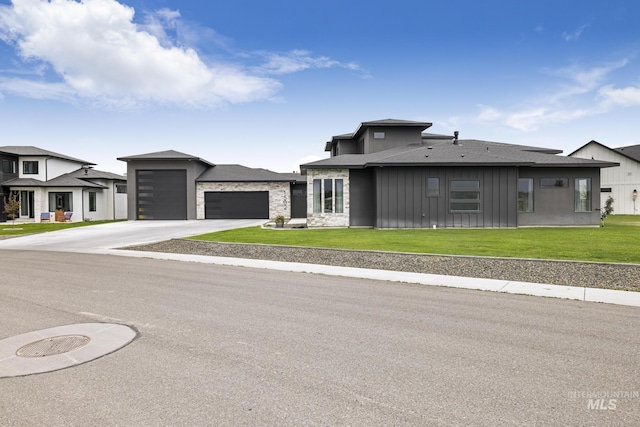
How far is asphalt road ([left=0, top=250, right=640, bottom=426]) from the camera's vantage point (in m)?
3.02

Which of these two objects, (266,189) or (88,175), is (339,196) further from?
(88,175)

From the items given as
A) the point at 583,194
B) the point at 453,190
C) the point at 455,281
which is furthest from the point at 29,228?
the point at 583,194

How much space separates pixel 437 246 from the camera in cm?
1293

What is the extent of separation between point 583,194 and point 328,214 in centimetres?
1466

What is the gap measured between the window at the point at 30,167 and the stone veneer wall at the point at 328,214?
3015 centimetres

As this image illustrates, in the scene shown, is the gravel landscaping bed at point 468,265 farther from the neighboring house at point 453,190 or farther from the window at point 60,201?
the window at point 60,201

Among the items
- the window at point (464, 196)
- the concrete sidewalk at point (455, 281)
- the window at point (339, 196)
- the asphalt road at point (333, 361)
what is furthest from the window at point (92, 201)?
the window at point (464, 196)

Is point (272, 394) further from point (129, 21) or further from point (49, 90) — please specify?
point (49, 90)

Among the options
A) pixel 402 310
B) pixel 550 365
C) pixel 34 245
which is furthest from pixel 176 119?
A: pixel 550 365

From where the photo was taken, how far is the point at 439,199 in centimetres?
2031

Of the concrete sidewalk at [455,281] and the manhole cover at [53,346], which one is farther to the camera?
the concrete sidewalk at [455,281]

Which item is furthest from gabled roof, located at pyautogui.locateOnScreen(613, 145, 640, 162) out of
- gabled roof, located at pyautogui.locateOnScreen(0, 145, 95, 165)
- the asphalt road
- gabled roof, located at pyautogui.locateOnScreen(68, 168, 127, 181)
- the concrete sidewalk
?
gabled roof, located at pyautogui.locateOnScreen(0, 145, 95, 165)

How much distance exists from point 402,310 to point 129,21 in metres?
20.9
